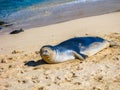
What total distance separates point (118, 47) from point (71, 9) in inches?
280

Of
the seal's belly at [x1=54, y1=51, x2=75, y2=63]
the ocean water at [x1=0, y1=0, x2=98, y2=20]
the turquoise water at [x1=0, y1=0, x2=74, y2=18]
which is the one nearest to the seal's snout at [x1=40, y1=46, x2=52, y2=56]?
the seal's belly at [x1=54, y1=51, x2=75, y2=63]

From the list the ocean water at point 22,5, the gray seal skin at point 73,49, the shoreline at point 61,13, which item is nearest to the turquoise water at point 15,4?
the ocean water at point 22,5

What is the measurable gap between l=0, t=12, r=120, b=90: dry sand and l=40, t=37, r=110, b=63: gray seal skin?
120mm

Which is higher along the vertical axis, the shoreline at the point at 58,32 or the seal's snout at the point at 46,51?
the seal's snout at the point at 46,51

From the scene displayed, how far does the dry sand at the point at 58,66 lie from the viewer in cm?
624

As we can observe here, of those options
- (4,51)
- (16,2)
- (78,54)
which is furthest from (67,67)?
(16,2)

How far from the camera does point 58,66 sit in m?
7.24

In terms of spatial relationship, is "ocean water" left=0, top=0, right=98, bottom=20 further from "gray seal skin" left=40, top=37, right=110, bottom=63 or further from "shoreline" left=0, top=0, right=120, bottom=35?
"gray seal skin" left=40, top=37, right=110, bottom=63

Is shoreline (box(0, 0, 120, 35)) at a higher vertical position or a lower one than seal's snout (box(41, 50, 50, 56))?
lower

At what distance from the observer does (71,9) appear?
14.9 m

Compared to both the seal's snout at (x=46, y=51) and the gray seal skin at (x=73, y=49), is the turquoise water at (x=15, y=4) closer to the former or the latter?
the gray seal skin at (x=73, y=49)

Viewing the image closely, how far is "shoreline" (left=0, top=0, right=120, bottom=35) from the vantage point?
12.8 meters

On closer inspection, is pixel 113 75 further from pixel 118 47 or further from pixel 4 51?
pixel 4 51

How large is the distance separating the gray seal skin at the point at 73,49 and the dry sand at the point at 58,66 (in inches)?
4.7
